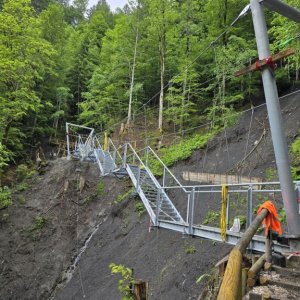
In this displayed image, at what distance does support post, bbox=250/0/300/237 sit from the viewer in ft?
15.4

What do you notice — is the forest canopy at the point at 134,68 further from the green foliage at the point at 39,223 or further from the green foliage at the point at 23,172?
the green foliage at the point at 39,223

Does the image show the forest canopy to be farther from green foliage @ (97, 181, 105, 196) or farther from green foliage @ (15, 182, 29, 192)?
green foliage @ (97, 181, 105, 196)

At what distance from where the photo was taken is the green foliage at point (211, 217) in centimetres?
927

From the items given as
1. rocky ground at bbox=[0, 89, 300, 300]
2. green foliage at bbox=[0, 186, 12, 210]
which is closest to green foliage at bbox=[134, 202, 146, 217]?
rocky ground at bbox=[0, 89, 300, 300]

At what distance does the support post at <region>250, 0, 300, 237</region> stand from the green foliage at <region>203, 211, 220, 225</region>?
15.2ft

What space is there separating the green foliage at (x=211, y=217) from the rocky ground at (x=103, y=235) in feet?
1.12

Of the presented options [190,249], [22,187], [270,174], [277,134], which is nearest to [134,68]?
[22,187]

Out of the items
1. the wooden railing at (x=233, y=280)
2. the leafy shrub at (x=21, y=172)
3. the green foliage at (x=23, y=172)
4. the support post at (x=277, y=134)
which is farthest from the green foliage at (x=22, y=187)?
the wooden railing at (x=233, y=280)

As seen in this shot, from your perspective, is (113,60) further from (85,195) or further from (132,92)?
(85,195)

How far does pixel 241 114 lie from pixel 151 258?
923 centimetres

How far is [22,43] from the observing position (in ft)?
52.0

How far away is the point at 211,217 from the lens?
9430 mm

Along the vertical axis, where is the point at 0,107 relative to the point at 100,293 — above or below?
above

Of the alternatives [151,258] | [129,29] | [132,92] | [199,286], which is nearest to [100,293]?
[151,258]
